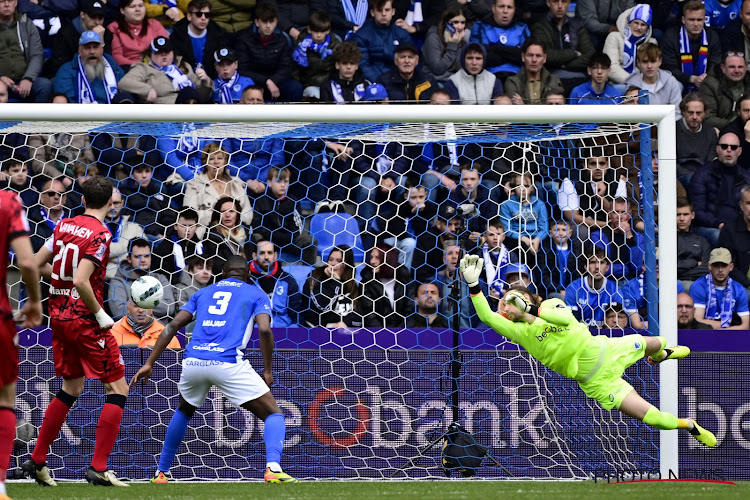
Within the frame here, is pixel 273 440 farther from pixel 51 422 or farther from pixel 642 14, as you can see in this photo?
pixel 642 14

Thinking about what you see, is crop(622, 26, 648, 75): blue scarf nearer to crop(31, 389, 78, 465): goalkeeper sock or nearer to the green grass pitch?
the green grass pitch

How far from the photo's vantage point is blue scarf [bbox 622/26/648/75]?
12.6 metres

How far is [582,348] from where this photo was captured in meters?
7.84

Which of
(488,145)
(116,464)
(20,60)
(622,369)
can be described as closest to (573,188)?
(488,145)

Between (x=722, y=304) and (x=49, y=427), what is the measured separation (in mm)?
6395

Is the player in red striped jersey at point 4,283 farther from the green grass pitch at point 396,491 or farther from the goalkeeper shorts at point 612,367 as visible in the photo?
the goalkeeper shorts at point 612,367

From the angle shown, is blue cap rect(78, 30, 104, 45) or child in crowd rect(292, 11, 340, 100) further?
child in crowd rect(292, 11, 340, 100)

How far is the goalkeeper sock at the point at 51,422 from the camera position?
7.10 metres

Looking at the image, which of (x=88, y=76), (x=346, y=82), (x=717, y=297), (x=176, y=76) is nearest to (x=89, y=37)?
(x=88, y=76)

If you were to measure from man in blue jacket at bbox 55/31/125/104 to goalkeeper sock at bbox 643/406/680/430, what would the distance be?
680 centimetres

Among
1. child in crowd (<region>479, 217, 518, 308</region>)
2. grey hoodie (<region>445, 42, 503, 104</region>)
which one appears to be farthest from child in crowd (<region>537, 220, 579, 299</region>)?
grey hoodie (<region>445, 42, 503, 104</region>)

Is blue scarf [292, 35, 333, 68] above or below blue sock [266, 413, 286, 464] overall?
above

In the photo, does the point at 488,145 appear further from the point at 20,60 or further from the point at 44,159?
the point at 20,60

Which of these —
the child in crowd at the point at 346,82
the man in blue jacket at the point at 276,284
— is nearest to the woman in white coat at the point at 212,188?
the man in blue jacket at the point at 276,284
